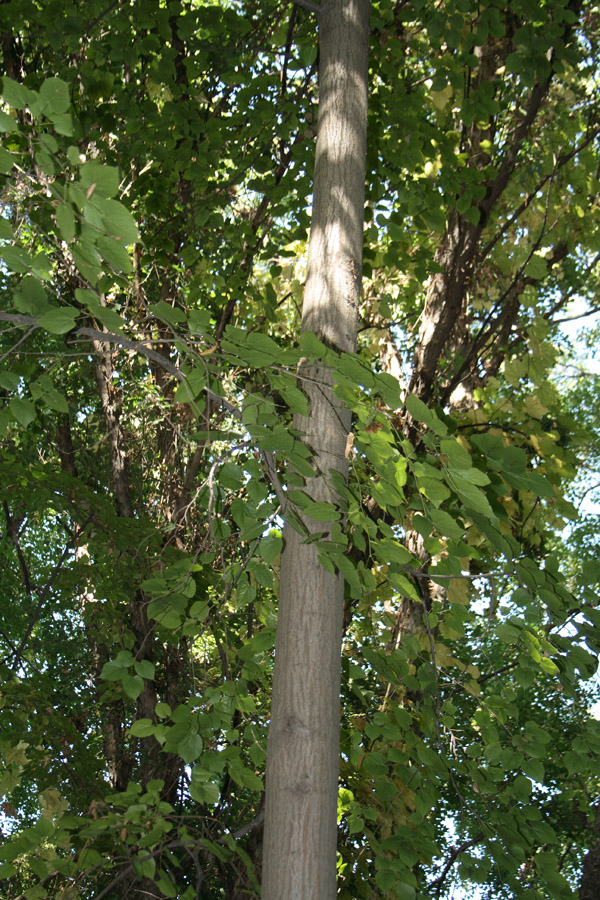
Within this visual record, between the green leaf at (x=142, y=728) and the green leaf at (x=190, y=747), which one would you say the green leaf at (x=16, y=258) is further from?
the green leaf at (x=142, y=728)

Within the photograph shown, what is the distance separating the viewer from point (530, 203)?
3.22 meters

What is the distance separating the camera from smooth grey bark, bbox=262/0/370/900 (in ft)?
4.24

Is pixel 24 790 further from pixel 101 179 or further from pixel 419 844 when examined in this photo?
pixel 101 179

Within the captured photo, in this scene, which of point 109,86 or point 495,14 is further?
point 109,86

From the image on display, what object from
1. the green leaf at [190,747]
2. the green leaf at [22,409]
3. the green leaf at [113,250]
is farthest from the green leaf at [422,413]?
the green leaf at [190,747]

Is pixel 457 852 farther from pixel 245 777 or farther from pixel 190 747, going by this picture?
pixel 190 747

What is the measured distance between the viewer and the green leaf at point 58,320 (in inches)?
40.4

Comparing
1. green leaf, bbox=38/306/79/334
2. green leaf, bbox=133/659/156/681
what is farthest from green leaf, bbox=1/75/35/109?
green leaf, bbox=133/659/156/681

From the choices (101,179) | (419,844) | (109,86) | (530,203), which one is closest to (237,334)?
(101,179)

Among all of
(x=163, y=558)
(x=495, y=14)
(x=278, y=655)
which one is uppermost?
(x=495, y=14)

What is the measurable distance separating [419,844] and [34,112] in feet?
5.89

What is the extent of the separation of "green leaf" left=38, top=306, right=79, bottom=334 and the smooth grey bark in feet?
1.33

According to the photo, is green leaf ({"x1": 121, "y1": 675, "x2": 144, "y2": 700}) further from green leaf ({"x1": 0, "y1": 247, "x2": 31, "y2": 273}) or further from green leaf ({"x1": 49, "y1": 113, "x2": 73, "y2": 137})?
green leaf ({"x1": 49, "y1": 113, "x2": 73, "y2": 137})

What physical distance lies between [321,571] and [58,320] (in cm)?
69
